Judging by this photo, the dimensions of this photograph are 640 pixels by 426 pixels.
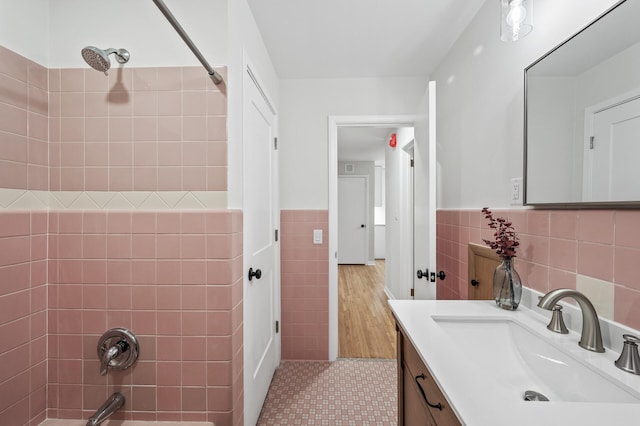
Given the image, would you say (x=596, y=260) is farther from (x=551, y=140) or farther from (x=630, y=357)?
(x=551, y=140)

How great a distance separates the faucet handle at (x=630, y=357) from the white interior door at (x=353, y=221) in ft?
18.9

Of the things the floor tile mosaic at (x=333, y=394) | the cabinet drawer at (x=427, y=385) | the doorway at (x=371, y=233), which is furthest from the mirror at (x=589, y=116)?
the floor tile mosaic at (x=333, y=394)

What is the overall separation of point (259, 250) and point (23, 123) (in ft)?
3.92

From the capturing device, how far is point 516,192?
4.31ft

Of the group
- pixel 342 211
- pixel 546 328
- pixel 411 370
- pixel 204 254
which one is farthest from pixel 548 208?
pixel 342 211

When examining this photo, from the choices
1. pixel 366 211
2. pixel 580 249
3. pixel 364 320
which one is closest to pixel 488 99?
pixel 580 249

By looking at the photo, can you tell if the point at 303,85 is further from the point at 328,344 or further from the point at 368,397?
the point at 368,397

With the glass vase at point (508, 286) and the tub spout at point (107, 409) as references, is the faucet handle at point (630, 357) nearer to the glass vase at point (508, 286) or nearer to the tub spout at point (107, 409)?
the glass vase at point (508, 286)

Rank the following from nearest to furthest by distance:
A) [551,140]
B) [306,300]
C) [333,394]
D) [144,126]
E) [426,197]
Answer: [551,140] → [144,126] → [426,197] → [333,394] → [306,300]

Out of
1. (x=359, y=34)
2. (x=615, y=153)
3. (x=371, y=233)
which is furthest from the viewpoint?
(x=371, y=233)

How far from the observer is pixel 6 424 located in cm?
107

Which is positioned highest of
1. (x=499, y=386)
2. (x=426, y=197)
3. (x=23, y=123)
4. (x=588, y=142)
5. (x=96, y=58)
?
(x=96, y=58)

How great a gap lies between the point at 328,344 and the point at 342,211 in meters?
4.30

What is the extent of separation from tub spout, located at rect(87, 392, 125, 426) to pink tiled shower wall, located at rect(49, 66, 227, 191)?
900 millimetres
